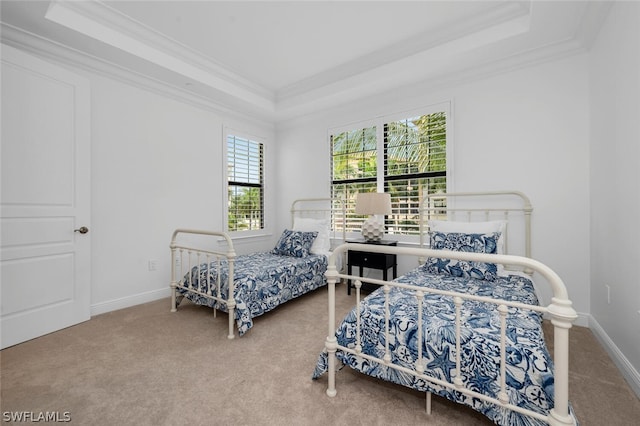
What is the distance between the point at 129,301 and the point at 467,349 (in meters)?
3.22

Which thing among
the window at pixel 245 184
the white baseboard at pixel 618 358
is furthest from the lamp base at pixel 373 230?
the white baseboard at pixel 618 358

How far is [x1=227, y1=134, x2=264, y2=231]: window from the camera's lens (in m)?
4.05

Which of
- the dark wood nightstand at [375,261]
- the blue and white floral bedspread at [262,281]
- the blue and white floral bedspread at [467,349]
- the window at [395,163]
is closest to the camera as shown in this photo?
the blue and white floral bedspread at [467,349]

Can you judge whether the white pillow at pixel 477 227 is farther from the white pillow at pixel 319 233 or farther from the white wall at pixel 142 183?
the white wall at pixel 142 183

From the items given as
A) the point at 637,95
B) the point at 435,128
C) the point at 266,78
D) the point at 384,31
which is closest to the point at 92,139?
the point at 266,78

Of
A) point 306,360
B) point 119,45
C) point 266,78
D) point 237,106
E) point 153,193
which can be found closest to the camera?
point 306,360

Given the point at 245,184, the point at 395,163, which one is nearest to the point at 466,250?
the point at 395,163

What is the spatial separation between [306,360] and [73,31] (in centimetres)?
320

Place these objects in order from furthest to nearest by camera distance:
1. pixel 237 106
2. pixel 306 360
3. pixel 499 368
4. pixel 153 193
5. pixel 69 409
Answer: pixel 237 106 → pixel 153 193 → pixel 306 360 → pixel 69 409 → pixel 499 368

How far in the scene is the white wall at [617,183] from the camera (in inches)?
65.8

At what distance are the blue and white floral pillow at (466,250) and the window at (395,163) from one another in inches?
34.2

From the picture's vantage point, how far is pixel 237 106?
387 centimetres

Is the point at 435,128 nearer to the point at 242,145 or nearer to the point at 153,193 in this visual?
the point at 242,145

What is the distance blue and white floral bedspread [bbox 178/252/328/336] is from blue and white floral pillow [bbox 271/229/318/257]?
81 millimetres
